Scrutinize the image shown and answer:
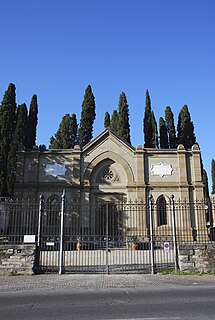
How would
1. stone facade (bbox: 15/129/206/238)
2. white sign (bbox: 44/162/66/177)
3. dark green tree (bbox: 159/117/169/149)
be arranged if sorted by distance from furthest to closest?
dark green tree (bbox: 159/117/169/149), white sign (bbox: 44/162/66/177), stone facade (bbox: 15/129/206/238)

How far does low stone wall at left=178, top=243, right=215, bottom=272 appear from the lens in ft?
45.3

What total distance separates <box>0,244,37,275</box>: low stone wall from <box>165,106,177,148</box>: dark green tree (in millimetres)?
30779

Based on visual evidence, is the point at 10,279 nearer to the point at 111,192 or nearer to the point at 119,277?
the point at 119,277

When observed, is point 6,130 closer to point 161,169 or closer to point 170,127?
point 161,169

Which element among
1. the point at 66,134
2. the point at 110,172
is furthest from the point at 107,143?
the point at 66,134

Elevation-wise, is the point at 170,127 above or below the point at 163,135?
above

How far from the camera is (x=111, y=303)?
7898 mm

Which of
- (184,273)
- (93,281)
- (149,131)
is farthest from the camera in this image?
(149,131)

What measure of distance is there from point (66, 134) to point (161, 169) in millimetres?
18803

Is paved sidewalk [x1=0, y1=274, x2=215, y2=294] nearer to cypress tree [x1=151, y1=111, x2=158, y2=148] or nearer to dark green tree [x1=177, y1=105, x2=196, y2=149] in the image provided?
dark green tree [x1=177, y1=105, x2=196, y2=149]

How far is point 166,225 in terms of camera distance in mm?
29172

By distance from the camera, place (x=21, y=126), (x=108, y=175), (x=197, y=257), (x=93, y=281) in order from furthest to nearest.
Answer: (x=21, y=126) < (x=108, y=175) < (x=197, y=257) < (x=93, y=281)

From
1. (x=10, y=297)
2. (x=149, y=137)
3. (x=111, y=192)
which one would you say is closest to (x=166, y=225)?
(x=111, y=192)

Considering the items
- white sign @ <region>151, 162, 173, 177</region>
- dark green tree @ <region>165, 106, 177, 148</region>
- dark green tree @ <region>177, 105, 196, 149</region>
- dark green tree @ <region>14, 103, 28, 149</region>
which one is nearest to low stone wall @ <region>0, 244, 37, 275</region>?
white sign @ <region>151, 162, 173, 177</region>
